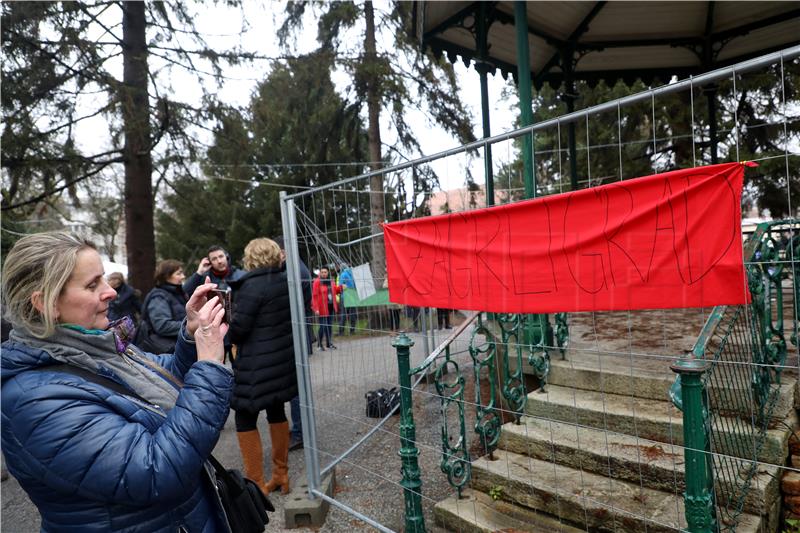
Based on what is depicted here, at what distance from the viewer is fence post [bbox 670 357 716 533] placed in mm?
1744

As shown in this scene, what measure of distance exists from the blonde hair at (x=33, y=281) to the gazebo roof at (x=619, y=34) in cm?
450

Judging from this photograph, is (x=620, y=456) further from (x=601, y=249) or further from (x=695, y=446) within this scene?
(x=601, y=249)

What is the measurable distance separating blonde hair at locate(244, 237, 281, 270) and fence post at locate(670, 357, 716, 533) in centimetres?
288

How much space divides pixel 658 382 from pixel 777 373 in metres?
0.63

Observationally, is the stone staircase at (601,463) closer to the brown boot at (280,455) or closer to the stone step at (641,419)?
the stone step at (641,419)

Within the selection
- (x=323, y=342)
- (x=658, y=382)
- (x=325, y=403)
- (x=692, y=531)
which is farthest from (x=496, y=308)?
(x=325, y=403)

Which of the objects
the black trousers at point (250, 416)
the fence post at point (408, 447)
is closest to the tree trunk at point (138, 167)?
the black trousers at point (250, 416)

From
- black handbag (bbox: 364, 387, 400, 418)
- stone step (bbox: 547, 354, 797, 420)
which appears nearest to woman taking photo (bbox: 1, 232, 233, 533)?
stone step (bbox: 547, 354, 797, 420)

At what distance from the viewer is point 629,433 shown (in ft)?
9.72

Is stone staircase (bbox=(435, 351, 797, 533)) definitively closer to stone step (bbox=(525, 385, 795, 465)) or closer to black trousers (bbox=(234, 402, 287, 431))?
stone step (bbox=(525, 385, 795, 465))

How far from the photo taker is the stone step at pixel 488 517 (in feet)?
9.41

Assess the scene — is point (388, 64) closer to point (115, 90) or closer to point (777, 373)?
point (115, 90)

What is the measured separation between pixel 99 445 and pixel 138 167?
→ 8.44 meters

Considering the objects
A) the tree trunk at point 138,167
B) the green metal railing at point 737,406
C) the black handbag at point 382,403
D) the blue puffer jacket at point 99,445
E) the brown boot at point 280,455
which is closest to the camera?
the blue puffer jacket at point 99,445
